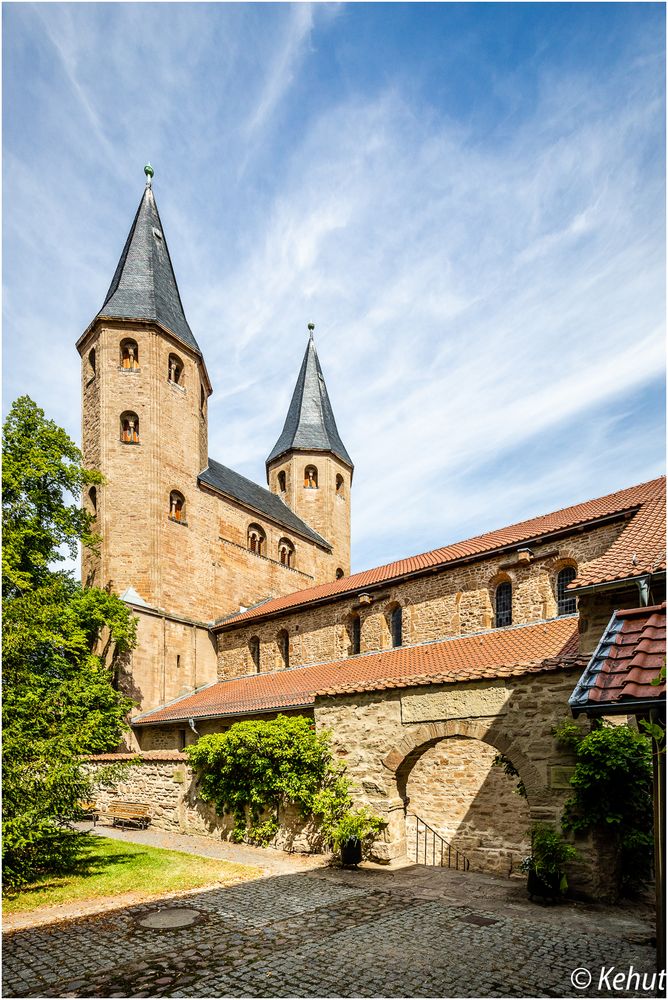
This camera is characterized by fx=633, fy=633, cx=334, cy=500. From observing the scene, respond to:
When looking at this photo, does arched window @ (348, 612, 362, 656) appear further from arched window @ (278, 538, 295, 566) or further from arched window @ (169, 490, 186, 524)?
arched window @ (278, 538, 295, 566)

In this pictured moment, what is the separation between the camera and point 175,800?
15930 millimetres

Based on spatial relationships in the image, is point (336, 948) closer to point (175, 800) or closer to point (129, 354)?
point (175, 800)

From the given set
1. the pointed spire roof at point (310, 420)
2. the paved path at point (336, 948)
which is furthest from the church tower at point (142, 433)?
the paved path at point (336, 948)

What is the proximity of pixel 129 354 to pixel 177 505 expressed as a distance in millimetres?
6645

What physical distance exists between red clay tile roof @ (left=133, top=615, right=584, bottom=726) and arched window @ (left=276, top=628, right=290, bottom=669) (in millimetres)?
1047

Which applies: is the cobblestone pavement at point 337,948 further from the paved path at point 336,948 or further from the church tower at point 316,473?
the church tower at point 316,473

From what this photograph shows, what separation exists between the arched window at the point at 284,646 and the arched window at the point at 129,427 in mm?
9696

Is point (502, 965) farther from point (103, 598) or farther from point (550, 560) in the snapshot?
point (103, 598)

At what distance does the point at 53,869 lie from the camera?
35.5 ft

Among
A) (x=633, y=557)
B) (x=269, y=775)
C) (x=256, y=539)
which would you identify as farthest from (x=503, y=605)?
(x=256, y=539)

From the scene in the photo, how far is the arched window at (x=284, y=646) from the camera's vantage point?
2297cm

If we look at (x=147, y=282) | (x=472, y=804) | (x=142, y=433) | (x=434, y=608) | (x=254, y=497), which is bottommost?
(x=472, y=804)

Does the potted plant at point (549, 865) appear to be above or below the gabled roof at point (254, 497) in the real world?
below

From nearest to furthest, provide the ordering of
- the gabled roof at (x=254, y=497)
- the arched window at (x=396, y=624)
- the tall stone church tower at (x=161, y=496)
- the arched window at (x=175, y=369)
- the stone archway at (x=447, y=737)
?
the stone archway at (x=447, y=737), the arched window at (x=396, y=624), the tall stone church tower at (x=161, y=496), the arched window at (x=175, y=369), the gabled roof at (x=254, y=497)
